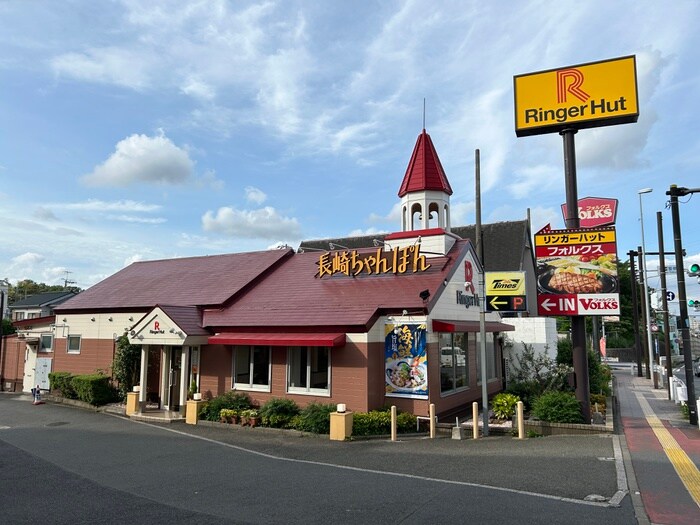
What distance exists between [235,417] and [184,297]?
695cm

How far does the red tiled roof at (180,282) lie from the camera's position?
20297 millimetres

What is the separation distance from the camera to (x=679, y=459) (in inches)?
412

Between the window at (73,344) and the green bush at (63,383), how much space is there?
3.43 feet

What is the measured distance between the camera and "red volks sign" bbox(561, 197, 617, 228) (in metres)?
27.0

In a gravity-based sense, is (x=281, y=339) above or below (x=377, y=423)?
above

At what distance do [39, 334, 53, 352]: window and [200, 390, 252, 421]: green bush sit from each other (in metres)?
11.6

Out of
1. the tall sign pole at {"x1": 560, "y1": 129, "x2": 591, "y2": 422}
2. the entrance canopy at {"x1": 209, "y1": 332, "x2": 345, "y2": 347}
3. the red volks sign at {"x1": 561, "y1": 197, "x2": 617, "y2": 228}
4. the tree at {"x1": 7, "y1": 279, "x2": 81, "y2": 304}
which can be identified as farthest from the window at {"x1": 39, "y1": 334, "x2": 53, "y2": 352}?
the tree at {"x1": 7, "y1": 279, "x2": 81, "y2": 304}

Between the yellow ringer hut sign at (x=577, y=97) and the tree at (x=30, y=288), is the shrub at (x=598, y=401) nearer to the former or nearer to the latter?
the yellow ringer hut sign at (x=577, y=97)

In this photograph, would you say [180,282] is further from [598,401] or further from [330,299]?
[598,401]

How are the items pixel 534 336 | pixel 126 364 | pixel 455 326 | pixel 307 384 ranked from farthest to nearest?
pixel 534 336
pixel 126 364
pixel 307 384
pixel 455 326

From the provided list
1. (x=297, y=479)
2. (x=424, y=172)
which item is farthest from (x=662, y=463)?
(x=424, y=172)

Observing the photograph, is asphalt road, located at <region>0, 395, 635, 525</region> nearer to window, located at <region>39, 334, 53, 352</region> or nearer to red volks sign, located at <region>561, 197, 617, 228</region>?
window, located at <region>39, 334, 53, 352</region>

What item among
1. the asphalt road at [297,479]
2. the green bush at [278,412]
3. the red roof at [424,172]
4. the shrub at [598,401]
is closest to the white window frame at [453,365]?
the asphalt road at [297,479]

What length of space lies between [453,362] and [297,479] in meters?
8.61
